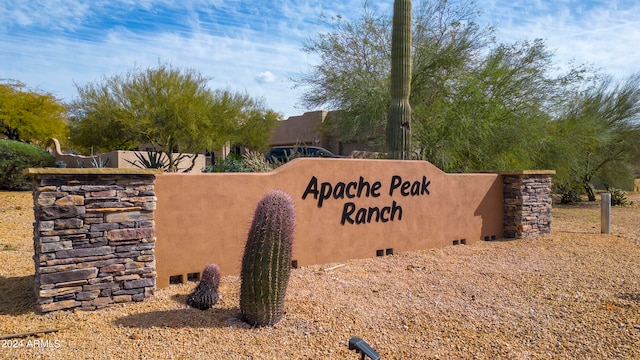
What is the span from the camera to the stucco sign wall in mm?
6289

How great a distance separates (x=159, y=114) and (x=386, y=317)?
62.5ft

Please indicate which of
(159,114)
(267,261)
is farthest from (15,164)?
(267,261)

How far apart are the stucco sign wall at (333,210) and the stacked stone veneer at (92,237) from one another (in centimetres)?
49

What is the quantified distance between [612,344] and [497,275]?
105 inches

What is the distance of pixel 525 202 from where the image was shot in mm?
10688

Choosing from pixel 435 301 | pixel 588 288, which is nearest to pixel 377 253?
pixel 435 301

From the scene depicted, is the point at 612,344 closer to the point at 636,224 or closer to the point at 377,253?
the point at 377,253

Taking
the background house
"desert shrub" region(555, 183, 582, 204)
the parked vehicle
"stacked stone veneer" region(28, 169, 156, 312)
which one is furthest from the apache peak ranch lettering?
the background house

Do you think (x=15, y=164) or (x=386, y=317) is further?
(x=15, y=164)

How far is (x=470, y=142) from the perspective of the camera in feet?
45.6

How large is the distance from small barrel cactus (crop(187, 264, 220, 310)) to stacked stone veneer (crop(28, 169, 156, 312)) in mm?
695

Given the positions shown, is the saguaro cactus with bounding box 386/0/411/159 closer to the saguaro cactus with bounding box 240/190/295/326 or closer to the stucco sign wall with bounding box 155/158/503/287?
the stucco sign wall with bounding box 155/158/503/287

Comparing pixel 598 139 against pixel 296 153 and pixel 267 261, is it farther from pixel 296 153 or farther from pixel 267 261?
pixel 267 261

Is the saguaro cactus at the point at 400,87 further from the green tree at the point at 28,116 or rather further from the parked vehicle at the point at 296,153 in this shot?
the green tree at the point at 28,116
